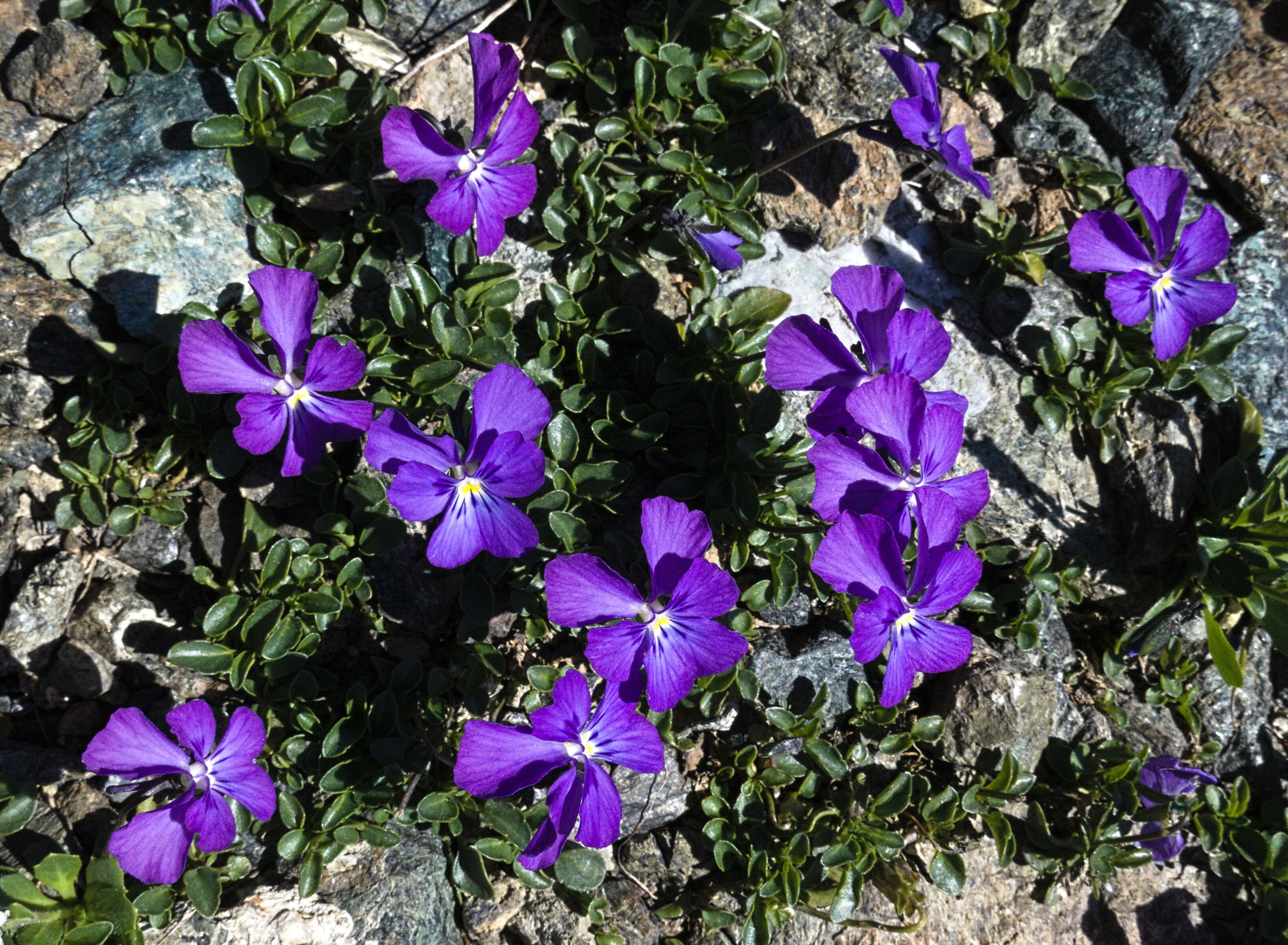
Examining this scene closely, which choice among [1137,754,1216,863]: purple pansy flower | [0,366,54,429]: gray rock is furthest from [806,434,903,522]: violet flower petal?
[0,366,54,429]: gray rock

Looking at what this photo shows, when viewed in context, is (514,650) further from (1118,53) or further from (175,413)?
(1118,53)

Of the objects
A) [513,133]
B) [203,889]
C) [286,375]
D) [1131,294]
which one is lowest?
[203,889]

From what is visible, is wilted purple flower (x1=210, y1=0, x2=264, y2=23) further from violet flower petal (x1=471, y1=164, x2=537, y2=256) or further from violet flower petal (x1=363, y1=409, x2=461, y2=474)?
violet flower petal (x1=363, y1=409, x2=461, y2=474)

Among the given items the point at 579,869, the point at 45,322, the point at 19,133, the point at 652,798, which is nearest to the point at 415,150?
the point at 45,322

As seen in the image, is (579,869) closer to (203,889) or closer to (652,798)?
(652,798)

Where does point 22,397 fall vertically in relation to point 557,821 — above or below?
below

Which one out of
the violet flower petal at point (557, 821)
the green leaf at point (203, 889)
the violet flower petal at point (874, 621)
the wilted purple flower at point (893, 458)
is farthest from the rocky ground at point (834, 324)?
the wilted purple flower at point (893, 458)

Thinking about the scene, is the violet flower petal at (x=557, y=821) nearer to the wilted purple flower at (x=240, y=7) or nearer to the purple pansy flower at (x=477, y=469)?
the purple pansy flower at (x=477, y=469)
